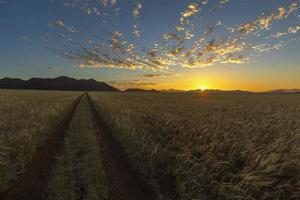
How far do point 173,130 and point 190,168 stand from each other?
6.08 metres

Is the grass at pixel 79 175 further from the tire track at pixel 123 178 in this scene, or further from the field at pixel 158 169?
the tire track at pixel 123 178

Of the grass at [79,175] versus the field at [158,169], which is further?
the field at [158,169]

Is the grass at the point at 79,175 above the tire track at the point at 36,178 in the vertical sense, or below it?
above

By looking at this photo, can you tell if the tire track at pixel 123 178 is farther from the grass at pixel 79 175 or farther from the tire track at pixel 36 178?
the tire track at pixel 36 178

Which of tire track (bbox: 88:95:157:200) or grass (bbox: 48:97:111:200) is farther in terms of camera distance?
tire track (bbox: 88:95:157:200)

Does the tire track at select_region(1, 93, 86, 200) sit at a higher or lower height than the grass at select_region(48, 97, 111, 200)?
lower

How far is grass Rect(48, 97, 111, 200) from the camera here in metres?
5.69

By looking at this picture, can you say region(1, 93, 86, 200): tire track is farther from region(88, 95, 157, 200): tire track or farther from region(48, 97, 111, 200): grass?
region(88, 95, 157, 200): tire track

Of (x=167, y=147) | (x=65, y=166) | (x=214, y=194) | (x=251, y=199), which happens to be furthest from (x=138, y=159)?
(x=251, y=199)

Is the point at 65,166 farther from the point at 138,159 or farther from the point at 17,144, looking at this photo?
the point at 17,144

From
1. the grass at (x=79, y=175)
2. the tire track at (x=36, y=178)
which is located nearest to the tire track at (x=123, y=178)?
the grass at (x=79, y=175)

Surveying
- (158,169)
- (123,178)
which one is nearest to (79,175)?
(123,178)

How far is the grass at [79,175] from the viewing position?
18.7 feet

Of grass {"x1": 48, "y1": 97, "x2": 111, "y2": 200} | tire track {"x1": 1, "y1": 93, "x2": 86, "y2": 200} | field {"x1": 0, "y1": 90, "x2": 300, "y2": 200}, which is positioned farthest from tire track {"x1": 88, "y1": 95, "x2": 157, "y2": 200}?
tire track {"x1": 1, "y1": 93, "x2": 86, "y2": 200}
